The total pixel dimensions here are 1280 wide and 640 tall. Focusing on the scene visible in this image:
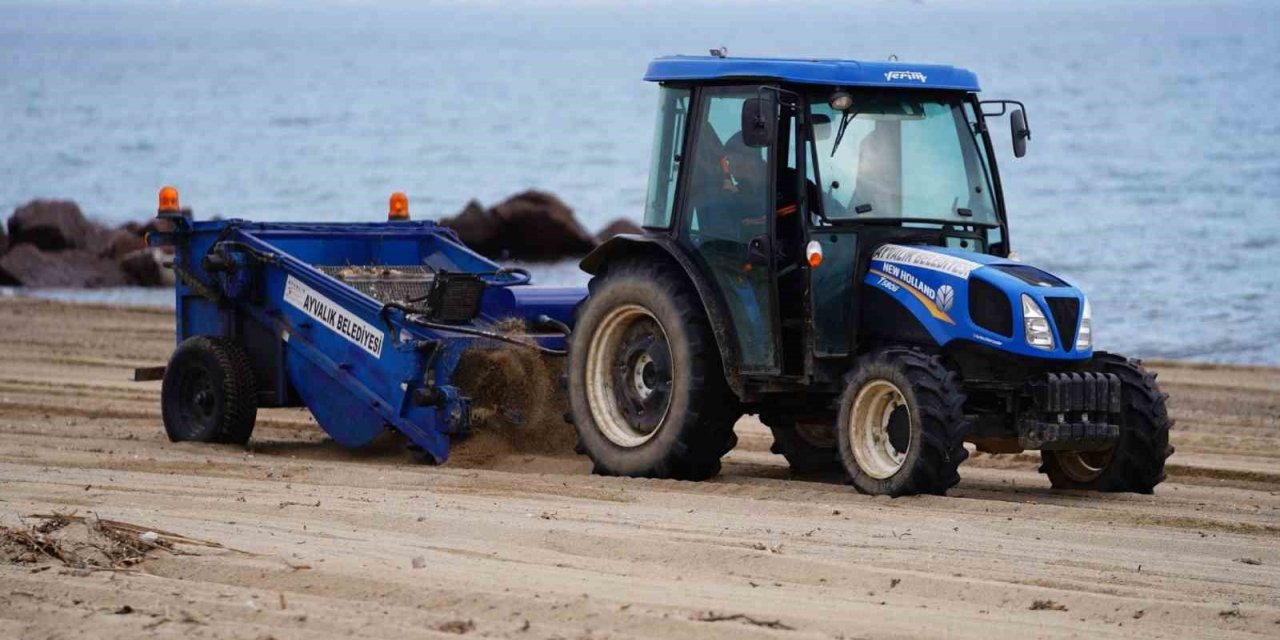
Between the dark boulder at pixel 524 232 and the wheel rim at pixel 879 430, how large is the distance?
23.8m

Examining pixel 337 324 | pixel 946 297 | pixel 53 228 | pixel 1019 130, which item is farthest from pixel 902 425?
pixel 53 228

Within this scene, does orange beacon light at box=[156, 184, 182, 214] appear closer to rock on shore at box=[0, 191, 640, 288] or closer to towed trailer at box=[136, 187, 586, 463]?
towed trailer at box=[136, 187, 586, 463]

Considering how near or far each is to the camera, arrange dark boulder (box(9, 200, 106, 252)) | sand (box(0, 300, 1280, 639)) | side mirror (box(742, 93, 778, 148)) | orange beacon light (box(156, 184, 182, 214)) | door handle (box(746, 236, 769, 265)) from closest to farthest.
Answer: sand (box(0, 300, 1280, 639))
side mirror (box(742, 93, 778, 148))
door handle (box(746, 236, 769, 265))
orange beacon light (box(156, 184, 182, 214))
dark boulder (box(9, 200, 106, 252))

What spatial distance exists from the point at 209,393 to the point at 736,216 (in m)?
3.94

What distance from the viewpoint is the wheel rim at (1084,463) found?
9.86m

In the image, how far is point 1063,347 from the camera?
9336 millimetres

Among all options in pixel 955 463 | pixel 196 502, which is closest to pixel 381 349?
pixel 196 502

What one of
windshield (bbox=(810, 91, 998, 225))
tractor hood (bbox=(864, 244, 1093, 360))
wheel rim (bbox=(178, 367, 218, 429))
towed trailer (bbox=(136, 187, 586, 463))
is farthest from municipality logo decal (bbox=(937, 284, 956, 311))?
wheel rim (bbox=(178, 367, 218, 429))

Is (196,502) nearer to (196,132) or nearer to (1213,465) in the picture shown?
(1213,465)

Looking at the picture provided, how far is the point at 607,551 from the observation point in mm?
7727

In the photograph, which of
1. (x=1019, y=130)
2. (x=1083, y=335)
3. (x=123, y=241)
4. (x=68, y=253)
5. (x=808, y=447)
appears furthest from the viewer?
(x=123, y=241)

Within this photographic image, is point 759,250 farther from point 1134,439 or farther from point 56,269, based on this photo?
point 56,269

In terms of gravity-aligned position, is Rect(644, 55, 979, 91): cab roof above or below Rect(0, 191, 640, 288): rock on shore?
above

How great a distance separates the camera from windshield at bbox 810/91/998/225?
9.76 m
